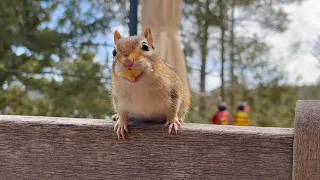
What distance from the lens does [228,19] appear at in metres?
2.59

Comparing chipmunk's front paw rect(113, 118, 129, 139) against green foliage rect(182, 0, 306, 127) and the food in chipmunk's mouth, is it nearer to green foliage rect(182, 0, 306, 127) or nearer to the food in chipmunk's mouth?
the food in chipmunk's mouth

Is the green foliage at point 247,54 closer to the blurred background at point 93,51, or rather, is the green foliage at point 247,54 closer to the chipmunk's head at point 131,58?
the blurred background at point 93,51

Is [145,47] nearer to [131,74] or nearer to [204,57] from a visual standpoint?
[131,74]

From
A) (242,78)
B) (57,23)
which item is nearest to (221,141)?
(57,23)

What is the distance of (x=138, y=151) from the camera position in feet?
2.10

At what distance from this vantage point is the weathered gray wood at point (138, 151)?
583 mm

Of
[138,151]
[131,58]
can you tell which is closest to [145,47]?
[131,58]

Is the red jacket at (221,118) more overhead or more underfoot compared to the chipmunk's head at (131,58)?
more underfoot

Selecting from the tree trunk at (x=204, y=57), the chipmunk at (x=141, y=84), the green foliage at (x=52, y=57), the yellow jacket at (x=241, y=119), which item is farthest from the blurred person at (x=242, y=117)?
the chipmunk at (x=141, y=84)

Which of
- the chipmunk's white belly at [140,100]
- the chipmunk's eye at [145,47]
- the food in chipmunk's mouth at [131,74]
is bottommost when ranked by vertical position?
the chipmunk's white belly at [140,100]

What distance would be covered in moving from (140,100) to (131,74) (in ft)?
0.22

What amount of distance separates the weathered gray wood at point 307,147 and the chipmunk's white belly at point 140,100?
0.80 feet

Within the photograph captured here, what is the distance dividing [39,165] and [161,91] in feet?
0.71

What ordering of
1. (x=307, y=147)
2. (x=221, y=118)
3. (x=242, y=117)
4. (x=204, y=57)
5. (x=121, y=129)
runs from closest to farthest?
(x=307, y=147) < (x=121, y=129) < (x=221, y=118) < (x=242, y=117) < (x=204, y=57)
